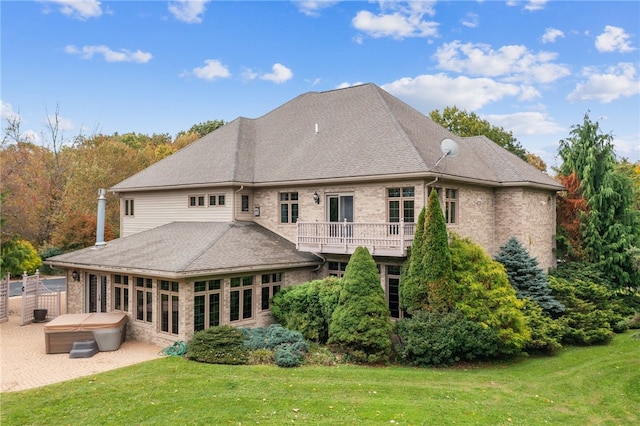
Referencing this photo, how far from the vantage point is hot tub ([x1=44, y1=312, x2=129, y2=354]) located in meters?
13.6

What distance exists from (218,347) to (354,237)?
6179mm

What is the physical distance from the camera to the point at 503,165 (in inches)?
819

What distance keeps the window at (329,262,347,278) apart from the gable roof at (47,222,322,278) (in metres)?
0.63

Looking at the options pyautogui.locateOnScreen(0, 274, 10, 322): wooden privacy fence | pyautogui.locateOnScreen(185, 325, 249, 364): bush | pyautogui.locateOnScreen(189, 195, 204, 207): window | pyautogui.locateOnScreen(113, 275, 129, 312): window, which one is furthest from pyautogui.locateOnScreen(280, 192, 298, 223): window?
pyautogui.locateOnScreen(0, 274, 10, 322): wooden privacy fence

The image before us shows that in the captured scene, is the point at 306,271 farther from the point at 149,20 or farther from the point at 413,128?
the point at 149,20

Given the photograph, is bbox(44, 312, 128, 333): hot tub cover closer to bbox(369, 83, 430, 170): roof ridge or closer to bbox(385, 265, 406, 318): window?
bbox(385, 265, 406, 318): window

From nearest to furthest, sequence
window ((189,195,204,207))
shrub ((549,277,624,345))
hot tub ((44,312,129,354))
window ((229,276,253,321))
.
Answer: hot tub ((44,312,129,354))
window ((229,276,253,321))
shrub ((549,277,624,345))
window ((189,195,204,207))

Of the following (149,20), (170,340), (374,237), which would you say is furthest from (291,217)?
(149,20)

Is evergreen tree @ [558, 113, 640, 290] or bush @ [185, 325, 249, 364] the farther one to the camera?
evergreen tree @ [558, 113, 640, 290]

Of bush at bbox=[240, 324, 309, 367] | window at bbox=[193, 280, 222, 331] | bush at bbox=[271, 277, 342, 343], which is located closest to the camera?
bush at bbox=[240, 324, 309, 367]

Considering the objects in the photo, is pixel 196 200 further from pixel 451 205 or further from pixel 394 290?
pixel 451 205

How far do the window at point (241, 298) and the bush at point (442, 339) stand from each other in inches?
218

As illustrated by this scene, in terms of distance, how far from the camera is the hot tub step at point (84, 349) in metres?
13.2

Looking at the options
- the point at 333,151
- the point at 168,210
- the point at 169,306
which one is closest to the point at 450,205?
the point at 333,151
